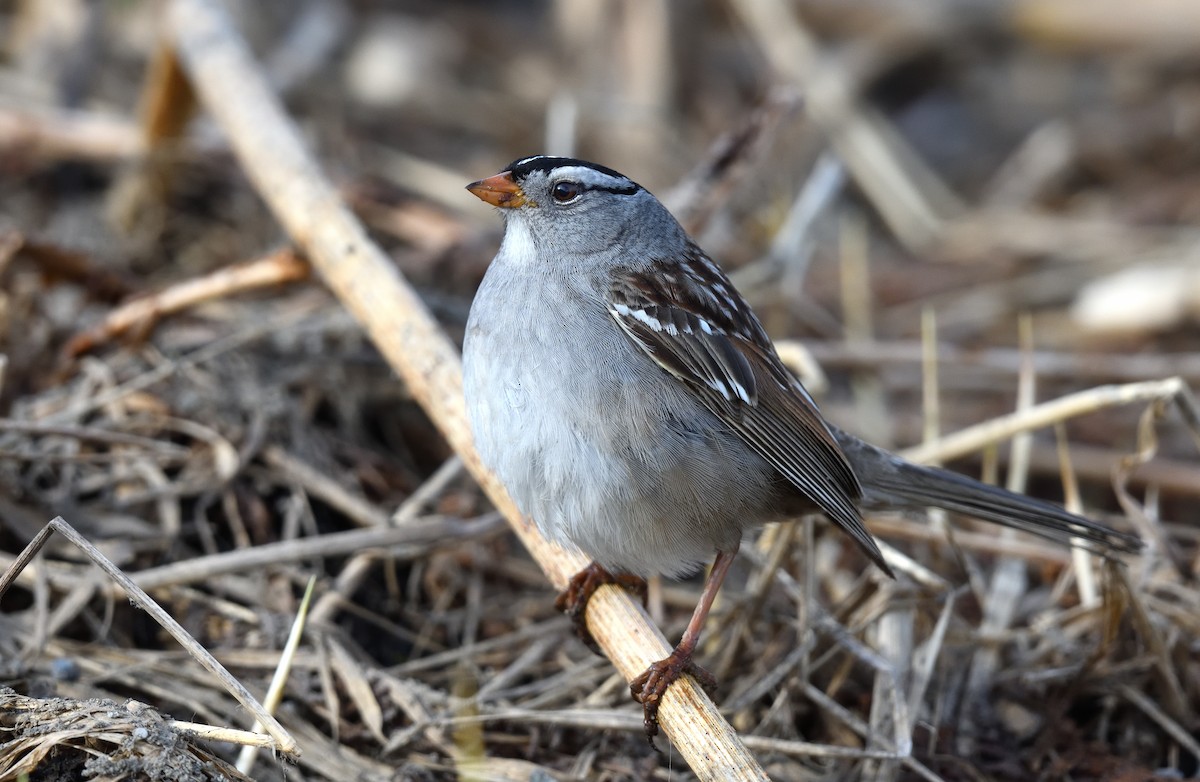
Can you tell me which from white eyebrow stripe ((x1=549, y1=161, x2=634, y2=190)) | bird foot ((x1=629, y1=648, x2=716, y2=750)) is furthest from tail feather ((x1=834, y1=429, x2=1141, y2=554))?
white eyebrow stripe ((x1=549, y1=161, x2=634, y2=190))

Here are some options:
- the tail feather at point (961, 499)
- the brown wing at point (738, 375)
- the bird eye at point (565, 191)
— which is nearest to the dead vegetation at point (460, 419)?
the tail feather at point (961, 499)

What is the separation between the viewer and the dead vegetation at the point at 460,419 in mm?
3211

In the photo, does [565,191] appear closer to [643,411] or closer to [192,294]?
[643,411]

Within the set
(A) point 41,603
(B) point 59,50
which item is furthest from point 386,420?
(B) point 59,50

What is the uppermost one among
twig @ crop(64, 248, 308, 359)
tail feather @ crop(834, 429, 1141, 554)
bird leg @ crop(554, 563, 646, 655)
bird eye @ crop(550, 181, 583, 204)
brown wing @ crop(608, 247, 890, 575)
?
twig @ crop(64, 248, 308, 359)

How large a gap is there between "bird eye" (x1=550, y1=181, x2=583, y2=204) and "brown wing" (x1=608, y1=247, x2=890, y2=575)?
0.31m

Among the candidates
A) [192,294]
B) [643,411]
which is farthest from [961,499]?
[192,294]

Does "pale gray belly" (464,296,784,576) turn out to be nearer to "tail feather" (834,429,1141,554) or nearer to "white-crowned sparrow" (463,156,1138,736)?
"white-crowned sparrow" (463,156,1138,736)

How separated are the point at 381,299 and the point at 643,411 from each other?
3.40 ft

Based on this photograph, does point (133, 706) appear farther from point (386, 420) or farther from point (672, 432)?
point (386, 420)

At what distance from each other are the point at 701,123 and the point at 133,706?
5.89 meters

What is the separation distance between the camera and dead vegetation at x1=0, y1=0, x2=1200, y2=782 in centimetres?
321

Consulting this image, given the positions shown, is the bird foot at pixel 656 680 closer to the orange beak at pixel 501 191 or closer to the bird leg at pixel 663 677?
the bird leg at pixel 663 677

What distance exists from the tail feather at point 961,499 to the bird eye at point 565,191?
1031 mm
